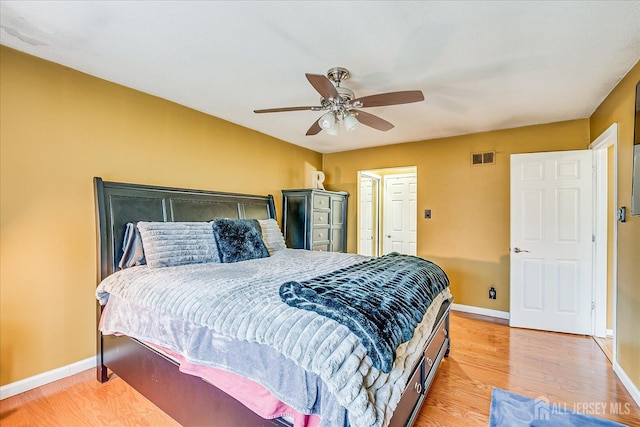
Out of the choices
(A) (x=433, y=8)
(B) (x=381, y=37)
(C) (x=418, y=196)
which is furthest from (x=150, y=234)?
(C) (x=418, y=196)

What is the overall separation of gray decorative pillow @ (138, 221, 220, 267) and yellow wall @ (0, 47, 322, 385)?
22.8 inches

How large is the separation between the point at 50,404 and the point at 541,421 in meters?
Result: 3.25

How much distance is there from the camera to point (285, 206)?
4.48 m

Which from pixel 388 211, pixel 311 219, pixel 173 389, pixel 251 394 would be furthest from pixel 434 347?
pixel 388 211

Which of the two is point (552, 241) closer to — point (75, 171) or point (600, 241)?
point (600, 241)

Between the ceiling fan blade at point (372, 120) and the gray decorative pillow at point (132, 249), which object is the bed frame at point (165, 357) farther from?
the ceiling fan blade at point (372, 120)

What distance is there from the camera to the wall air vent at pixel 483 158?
3.95m

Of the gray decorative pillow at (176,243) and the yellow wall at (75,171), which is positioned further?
the gray decorative pillow at (176,243)

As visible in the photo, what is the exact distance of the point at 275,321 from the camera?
4.24 feet

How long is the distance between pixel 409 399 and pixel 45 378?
265 centimetres

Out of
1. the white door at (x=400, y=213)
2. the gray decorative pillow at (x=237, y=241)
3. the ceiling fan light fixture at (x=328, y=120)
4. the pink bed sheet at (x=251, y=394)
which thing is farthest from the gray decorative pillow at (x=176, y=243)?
the white door at (x=400, y=213)

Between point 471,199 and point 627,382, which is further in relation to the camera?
point 471,199

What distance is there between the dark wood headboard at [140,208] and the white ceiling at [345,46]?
37.4 inches

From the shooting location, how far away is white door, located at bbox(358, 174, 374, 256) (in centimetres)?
554
